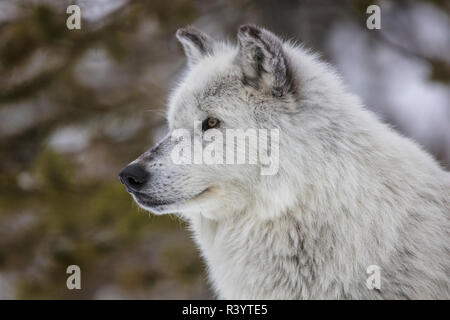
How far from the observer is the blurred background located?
6969 millimetres

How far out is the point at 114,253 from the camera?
7.74 m

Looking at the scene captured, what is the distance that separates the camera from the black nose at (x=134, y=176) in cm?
310

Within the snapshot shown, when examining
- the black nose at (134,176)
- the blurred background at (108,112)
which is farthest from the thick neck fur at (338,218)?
the blurred background at (108,112)

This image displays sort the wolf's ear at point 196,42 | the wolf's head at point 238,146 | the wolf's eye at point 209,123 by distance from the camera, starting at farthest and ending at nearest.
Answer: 1. the wolf's ear at point 196,42
2. the wolf's eye at point 209,123
3. the wolf's head at point 238,146

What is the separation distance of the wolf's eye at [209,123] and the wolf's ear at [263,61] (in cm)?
31

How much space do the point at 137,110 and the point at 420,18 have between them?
490 centimetres

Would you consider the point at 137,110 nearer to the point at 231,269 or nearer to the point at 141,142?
the point at 141,142
